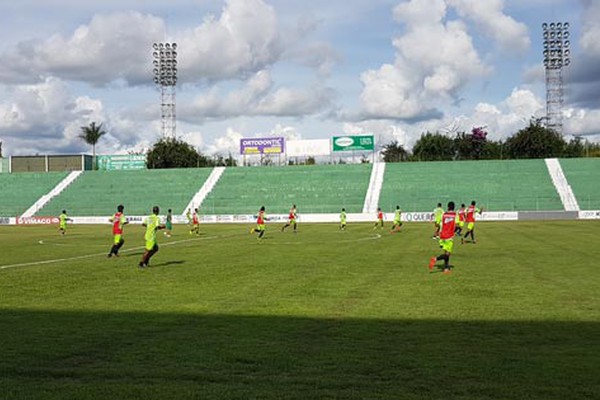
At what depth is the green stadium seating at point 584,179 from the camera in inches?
2616

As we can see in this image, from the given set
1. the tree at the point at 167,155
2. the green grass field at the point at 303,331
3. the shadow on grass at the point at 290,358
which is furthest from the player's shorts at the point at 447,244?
the tree at the point at 167,155

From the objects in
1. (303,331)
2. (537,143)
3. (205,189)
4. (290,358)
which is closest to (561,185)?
(537,143)

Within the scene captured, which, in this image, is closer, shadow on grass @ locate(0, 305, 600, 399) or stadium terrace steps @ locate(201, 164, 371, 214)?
shadow on grass @ locate(0, 305, 600, 399)

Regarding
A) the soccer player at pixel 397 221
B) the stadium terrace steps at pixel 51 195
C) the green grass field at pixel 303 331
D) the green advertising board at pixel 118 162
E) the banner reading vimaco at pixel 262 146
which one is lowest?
the green grass field at pixel 303 331

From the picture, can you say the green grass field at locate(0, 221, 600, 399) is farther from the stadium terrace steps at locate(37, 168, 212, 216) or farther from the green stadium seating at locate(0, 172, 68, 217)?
the green stadium seating at locate(0, 172, 68, 217)

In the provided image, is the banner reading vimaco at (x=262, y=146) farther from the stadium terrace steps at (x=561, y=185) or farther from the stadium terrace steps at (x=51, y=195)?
the stadium terrace steps at (x=561, y=185)

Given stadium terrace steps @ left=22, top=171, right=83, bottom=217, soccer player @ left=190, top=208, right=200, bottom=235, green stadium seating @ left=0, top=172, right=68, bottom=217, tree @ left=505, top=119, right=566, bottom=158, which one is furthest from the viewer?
tree @ left=505, top=119, right=566, bottom=158

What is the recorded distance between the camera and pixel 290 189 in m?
77.9

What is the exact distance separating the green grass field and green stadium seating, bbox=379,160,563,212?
152 feet

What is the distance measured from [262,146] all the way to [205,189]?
14.6 meters

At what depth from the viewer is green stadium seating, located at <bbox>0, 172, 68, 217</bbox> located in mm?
76606

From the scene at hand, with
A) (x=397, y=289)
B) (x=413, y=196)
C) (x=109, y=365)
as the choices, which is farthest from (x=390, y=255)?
(x=413, y=196)

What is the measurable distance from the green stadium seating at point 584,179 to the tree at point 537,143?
56.0 feet

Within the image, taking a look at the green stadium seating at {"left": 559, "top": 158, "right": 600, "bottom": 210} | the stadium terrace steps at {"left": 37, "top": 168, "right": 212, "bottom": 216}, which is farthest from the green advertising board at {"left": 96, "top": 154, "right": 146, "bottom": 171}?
the green stadium seating at {"left": 559, "top": 158, "right": 600, "bottom": 210}
